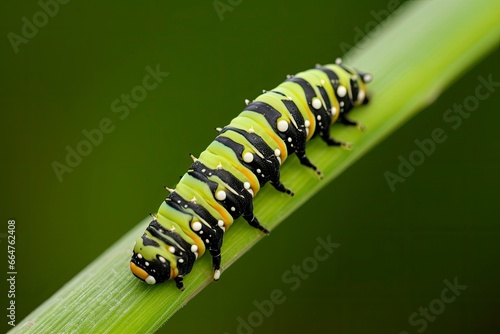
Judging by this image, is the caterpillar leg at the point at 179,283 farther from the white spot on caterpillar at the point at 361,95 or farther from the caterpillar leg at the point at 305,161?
the white spot on caterpillar at the point at 361,95

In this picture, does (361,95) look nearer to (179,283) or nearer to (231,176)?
(231,176)

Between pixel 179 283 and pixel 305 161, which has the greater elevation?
pixel 179 283

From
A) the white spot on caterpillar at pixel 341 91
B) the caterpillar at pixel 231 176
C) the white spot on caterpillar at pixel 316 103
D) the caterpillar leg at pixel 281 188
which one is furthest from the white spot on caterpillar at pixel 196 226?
the white spot on caterpillar at pixel 341 91

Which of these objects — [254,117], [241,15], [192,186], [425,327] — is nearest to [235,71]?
[241,15]

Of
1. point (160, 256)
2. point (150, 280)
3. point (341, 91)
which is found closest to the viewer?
point (150, 280)

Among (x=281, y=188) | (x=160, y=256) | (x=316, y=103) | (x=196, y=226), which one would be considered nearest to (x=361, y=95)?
(x=316, y=103)

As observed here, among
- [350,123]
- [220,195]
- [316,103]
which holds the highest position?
[220,195]

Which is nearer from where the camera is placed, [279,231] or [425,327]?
[425,327]

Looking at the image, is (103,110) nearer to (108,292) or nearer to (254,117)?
(254,117)
